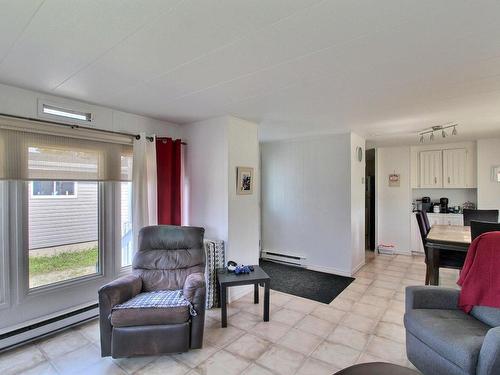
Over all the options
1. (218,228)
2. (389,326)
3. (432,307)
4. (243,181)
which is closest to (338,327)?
(389,326)

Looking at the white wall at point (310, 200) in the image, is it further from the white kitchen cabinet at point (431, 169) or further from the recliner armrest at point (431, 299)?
the white kitchen cabinet at point (431, 169)

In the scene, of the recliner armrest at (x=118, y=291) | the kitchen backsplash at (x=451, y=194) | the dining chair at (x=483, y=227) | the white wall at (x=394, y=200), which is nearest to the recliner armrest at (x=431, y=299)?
the dining chair at (x=483, y=227)

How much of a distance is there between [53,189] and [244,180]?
2.14 metres

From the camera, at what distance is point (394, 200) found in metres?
5.85

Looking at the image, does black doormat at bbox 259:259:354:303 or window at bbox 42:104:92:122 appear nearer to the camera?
window at bbox 42:104:92:122

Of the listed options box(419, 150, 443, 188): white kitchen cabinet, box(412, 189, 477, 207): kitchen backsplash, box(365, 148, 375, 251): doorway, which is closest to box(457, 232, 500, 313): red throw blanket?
box(419, 150, 443, 188): white kitchen cabinet

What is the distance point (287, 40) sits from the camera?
1.67 meters

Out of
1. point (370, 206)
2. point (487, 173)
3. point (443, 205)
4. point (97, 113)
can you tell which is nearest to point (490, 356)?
point (97, 113)

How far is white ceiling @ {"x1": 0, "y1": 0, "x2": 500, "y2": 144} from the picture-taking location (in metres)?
1.39

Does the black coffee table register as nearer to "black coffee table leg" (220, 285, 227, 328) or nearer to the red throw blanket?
"black coffee table leg" (220, 285, 227, 328)

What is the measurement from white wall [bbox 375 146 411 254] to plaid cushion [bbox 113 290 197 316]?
16.4ft

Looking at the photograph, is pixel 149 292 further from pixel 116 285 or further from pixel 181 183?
pixel 181 183

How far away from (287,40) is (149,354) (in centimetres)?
257

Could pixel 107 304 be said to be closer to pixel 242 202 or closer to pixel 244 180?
pixel 242 202
